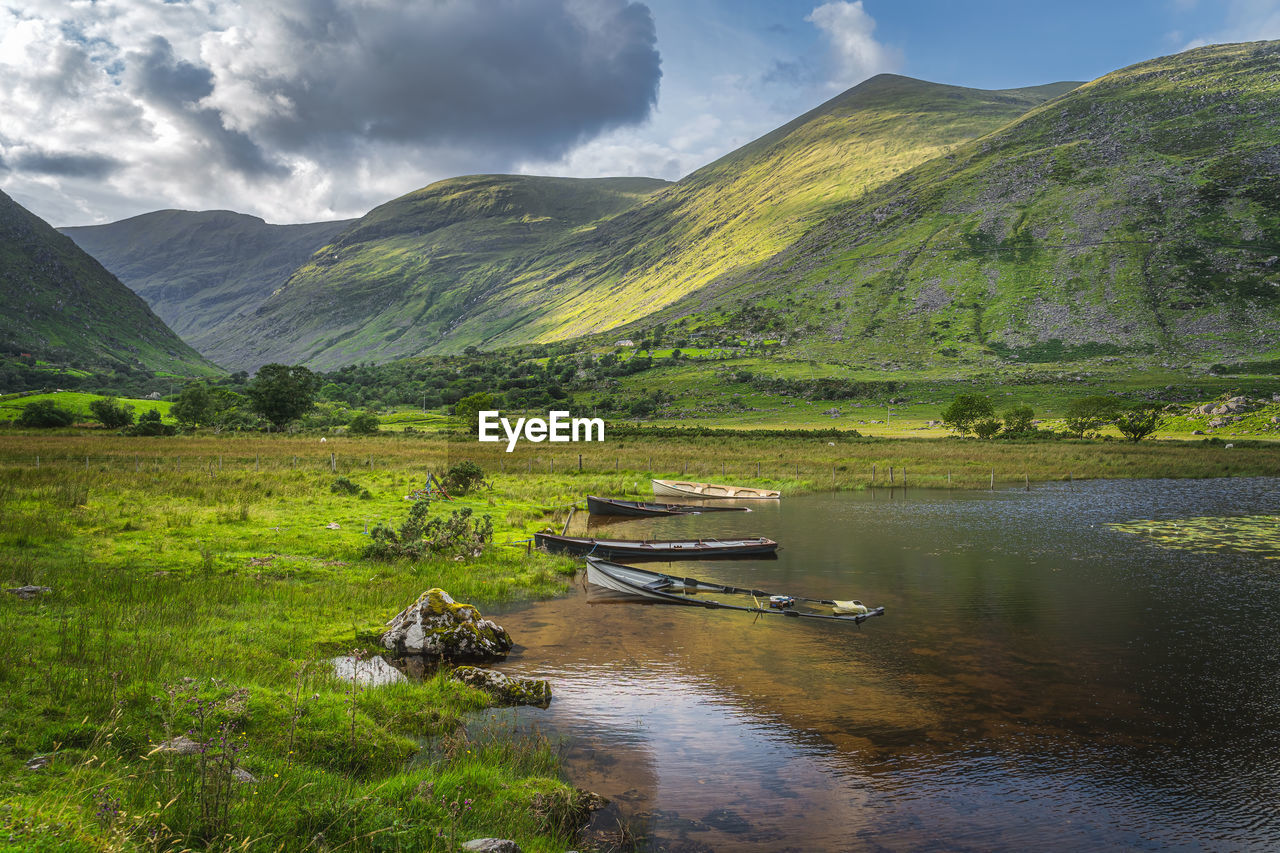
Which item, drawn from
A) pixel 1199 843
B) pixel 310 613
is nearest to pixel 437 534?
pixel 310 613

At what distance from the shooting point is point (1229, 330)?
188 m

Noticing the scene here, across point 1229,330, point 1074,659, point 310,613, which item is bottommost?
point 1074,659

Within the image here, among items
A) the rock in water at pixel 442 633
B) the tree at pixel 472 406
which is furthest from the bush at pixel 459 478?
the tree at pixel 472 406

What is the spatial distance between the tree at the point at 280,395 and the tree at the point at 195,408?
981cm

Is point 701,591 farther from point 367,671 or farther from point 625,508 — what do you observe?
point 625,508

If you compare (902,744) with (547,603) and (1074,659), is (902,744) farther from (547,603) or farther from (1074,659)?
(547,603)

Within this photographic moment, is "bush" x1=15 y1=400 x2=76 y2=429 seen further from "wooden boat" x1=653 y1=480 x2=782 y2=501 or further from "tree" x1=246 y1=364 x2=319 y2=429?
"wooden boat" x1=653 y1=480 x2=782 y2=501

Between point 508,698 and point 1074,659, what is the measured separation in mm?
17301

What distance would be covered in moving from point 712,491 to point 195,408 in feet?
342

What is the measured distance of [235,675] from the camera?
1367 centimetres

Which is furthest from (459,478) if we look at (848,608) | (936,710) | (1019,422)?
(1019,422)

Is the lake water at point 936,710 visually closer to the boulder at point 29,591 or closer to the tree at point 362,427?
the boulder at point 29,591

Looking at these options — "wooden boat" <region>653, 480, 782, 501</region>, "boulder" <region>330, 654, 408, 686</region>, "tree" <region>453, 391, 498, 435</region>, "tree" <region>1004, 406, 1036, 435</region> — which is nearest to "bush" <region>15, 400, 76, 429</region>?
"tree" <region>453, 391, 498, 435</region>

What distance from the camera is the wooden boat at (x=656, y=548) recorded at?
34.1 meters
